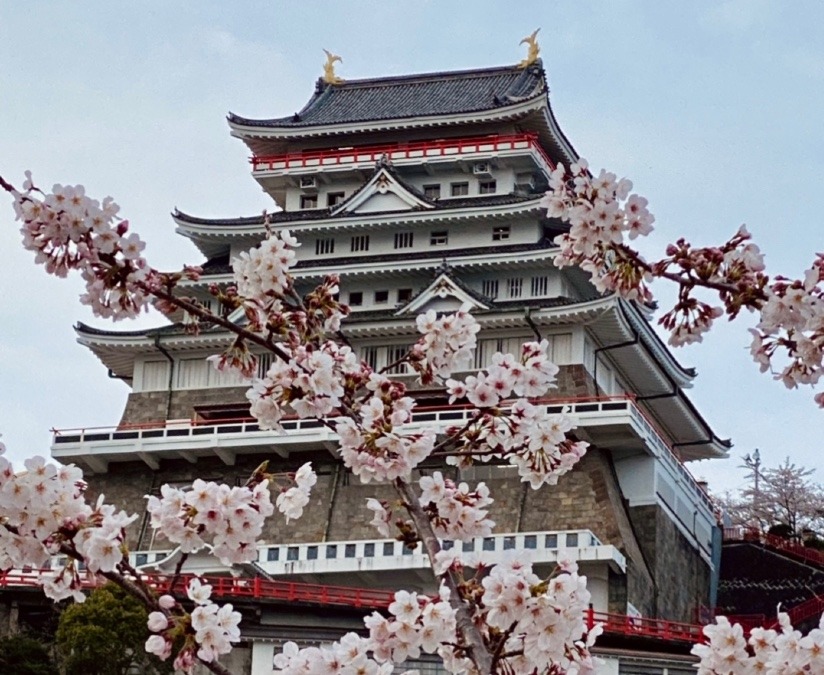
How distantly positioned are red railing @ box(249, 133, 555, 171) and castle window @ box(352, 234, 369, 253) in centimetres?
311

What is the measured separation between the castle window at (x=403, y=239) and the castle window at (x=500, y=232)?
105 inches

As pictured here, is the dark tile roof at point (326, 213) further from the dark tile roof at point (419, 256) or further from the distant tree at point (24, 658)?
the distant tree at point (24, 658)

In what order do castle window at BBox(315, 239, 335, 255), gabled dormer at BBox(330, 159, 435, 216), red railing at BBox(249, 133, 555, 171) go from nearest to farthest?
gabled dormer at BBox(330, 159, 435, 216) < castle window at BBox(315, 239, 335, 255) < red railing at BBox(249, 133, 555, 171)

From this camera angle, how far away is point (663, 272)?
861cm

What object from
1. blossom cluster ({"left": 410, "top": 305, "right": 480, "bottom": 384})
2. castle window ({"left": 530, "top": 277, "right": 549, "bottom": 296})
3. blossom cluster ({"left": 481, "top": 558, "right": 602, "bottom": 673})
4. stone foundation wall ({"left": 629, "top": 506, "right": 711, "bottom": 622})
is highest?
castle window ({"left": 530, "top": 277, "right": 549, "bottom": 296})

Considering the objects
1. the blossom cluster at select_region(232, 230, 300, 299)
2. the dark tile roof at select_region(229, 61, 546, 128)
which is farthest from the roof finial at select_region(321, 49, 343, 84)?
the blossom cluster at select_region(232, 230, 300, 299)

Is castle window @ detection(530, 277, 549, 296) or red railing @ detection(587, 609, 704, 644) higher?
castle window @ detection(530, 277, 549, 296)

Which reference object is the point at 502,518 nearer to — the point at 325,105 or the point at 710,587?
the point at 710,587

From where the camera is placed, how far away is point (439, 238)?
51.1 m

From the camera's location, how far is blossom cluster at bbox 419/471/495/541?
974 cm

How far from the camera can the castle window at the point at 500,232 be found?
5050cm

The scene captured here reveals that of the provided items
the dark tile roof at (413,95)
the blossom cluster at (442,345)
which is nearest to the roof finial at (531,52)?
the dark tile roof at (413,95)

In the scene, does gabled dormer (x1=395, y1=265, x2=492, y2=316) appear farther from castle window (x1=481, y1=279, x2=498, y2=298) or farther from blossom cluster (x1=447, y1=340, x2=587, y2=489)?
blossom cluster (x1=447, y1=340, x2=587, y2=489)

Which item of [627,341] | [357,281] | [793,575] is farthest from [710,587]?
[357,281]
